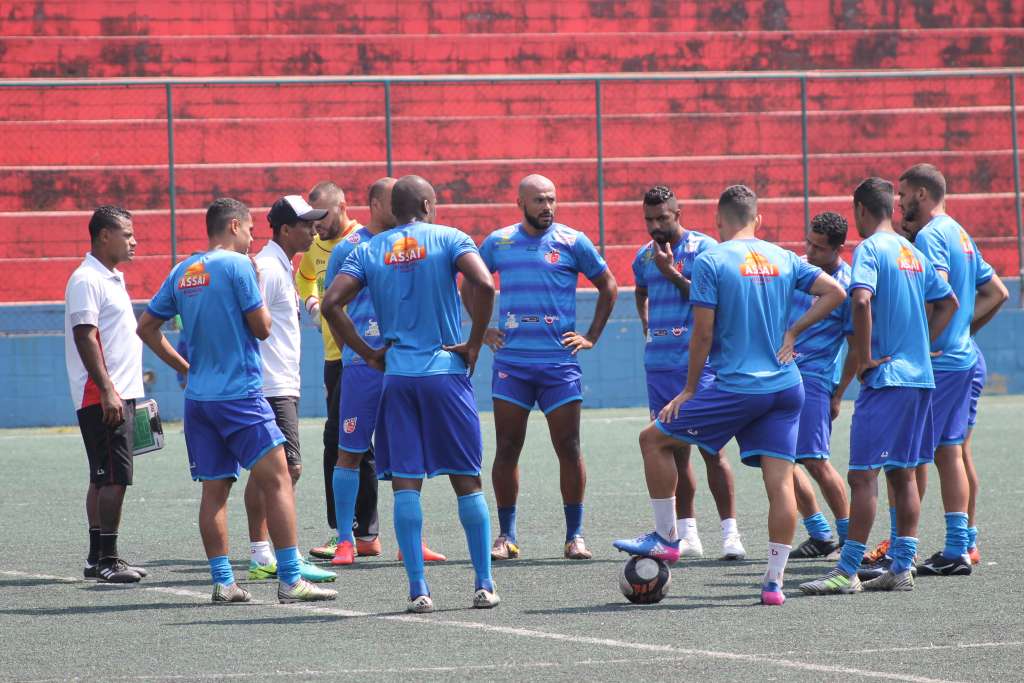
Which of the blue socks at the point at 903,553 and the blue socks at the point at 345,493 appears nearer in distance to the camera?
the blue socks at the point at 903,553

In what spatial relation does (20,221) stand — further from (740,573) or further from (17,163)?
(740,573)

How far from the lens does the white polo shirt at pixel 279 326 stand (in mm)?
→ 9059

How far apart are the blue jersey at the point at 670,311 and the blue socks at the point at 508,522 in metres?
1.13

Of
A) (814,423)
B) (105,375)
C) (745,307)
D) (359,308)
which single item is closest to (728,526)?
(814,423)

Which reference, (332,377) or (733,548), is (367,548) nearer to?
(332,377)

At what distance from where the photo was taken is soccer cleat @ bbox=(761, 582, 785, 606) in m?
7.45

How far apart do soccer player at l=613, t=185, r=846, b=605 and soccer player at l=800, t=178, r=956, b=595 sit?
0.28 metres

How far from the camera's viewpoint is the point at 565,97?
75.9 ft

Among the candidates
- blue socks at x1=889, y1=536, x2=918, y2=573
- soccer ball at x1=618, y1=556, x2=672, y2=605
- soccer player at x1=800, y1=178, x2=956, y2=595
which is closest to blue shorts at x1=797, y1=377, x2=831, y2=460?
soccer player at x1=800, y1=178, x2=956, y2=595

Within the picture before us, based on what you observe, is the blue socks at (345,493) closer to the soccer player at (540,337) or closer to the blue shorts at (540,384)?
the soccer player at (540,337)

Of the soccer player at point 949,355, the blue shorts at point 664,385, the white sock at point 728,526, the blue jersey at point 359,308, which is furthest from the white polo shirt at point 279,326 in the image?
the soccer player at point 949,355

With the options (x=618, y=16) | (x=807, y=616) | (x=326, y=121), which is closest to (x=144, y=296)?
(x=326, y=121)

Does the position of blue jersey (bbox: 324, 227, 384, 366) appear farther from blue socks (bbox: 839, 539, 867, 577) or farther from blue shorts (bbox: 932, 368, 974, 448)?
blue shorts (bbox: 932, 368, 974, 448)

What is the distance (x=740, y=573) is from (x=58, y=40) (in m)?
17.0
